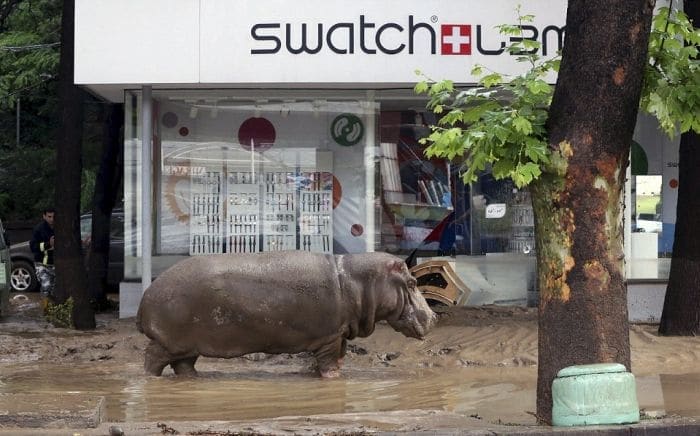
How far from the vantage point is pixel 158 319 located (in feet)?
37.0

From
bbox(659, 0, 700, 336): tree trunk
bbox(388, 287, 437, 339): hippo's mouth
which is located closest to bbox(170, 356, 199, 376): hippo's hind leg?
bbox(388, 287, 437, 339): hippo's mouth

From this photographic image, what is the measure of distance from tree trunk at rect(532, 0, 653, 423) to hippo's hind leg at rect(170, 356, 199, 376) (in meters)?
4.52

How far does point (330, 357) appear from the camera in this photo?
11453mm

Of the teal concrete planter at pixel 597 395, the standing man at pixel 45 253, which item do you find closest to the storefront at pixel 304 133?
the standing man at pixel 45 253

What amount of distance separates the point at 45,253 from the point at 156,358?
9.03 m

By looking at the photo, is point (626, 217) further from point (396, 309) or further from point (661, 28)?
point (661, 28)

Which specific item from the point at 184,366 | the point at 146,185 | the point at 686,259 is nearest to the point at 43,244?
the point at 146,185

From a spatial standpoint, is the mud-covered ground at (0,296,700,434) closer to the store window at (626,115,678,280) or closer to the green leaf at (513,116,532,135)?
the store window at (626,115,678,280)

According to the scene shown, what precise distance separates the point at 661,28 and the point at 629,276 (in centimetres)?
774

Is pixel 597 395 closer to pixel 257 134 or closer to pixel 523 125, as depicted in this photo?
pixel 523 125

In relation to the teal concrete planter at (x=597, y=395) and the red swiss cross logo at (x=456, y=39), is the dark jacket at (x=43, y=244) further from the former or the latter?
the teal concrete planter at (x=597, y=395)

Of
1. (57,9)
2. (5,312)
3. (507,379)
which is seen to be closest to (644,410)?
(507,379)

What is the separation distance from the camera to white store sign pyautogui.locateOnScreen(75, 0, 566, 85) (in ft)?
48.8

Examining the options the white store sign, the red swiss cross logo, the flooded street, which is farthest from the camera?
the red swiss cross logo
